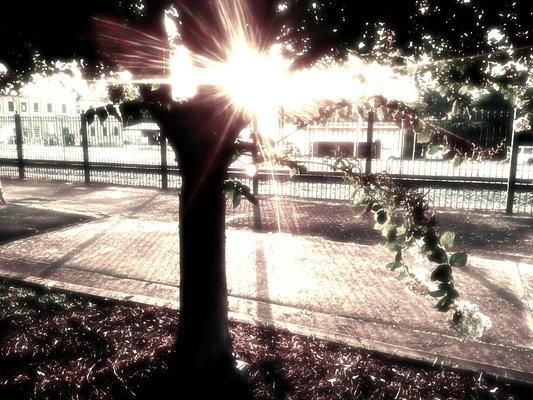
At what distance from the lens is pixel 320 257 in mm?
6473

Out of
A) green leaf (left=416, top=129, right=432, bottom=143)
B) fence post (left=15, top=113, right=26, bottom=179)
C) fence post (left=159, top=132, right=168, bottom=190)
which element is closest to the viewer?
green leaf (left=416, top=129, right=432, bottom=143)

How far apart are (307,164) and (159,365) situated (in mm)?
9714

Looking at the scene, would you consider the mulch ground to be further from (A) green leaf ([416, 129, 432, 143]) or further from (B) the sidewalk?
(A) green leaf ([416, 129, 432, 143])

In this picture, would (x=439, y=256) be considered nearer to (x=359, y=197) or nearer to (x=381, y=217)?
(x=381, y=217)

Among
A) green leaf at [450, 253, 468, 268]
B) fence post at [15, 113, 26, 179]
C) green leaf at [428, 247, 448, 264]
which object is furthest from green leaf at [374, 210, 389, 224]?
fence post at [15, 113, 26, 179]

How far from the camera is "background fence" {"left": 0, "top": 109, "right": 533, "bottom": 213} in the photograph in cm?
1027

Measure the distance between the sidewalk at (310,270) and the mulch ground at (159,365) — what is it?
207 mm

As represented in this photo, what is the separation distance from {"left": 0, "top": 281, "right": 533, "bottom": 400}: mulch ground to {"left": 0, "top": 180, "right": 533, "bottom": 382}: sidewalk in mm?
207

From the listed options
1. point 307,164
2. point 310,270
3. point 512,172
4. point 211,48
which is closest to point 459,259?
point 211,48

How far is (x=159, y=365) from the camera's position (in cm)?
306

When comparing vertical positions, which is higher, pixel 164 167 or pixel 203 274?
pixel 164 167

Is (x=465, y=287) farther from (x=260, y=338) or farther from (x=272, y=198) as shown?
(x=272, y=198)

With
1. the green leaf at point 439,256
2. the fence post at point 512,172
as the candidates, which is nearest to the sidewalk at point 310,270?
the fence post at point 512,172

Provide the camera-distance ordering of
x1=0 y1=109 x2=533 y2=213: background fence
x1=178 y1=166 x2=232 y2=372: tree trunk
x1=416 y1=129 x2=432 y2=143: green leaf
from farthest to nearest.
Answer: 1. x1=0 y1=109 x2=533 y2=213: background fence
2. x1=178 y1=166 x2=232 y2=372: tree trunk
3. x1=416 y1=129 x2=432 y2=143: green leaf
